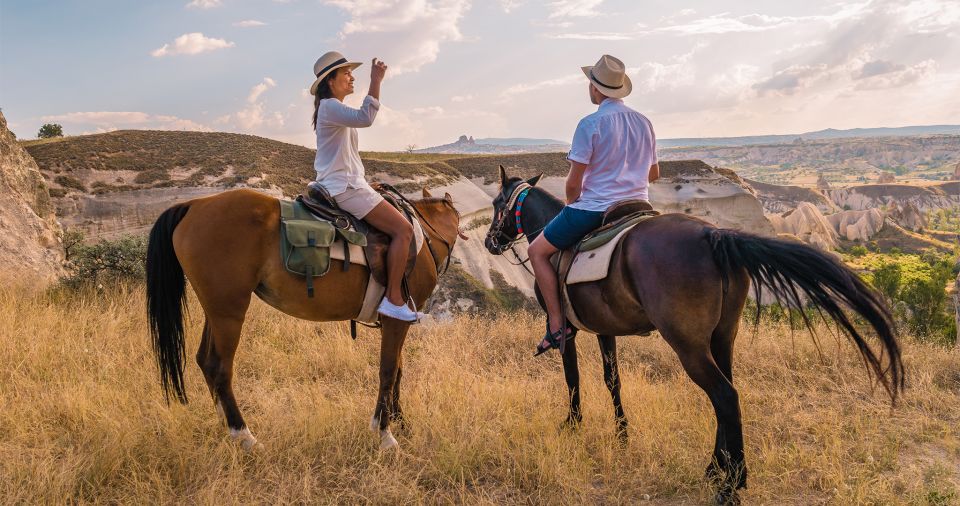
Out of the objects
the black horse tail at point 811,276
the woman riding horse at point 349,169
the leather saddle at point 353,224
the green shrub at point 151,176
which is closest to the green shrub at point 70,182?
the green shrub at point 151,176

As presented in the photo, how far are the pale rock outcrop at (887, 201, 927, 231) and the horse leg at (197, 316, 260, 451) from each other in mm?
130070

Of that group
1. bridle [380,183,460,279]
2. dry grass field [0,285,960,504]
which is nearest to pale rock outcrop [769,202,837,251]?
dry grass field [0,285,960,504]

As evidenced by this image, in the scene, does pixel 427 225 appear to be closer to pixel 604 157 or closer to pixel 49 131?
pixel 604 157

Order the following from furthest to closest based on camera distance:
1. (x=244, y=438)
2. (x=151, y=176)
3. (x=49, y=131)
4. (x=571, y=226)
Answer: (x=49, y=131) < (x=151, y=176) < (x=244, y=438) < (x=571, y=226)

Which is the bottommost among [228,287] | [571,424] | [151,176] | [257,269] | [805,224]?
[805,224]

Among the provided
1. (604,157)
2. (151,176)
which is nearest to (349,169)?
(604,157)

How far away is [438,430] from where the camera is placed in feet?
14.6

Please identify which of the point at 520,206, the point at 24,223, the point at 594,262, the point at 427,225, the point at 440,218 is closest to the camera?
the point at 594,262

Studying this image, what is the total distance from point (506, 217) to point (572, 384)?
1.80 meters

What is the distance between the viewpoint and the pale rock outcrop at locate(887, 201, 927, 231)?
10500 centimetres

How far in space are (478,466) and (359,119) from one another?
286 centimetres

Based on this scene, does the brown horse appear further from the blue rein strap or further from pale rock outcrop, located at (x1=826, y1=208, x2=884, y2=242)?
pale rock outcrop, located at (x1=826, y1=208, x2=884, y2=242)

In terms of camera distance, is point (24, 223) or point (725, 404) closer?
point (725, 404)

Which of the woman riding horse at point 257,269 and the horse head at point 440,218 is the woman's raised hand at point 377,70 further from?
the horse head at point 440,218
